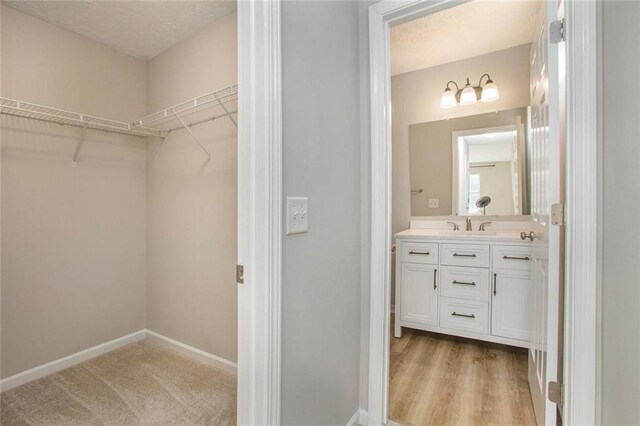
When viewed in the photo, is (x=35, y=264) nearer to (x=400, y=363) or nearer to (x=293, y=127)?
(x=293, y=127)

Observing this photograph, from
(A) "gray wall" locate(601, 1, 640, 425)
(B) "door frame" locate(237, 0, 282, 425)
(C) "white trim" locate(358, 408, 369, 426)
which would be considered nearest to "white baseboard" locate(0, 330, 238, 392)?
(C) "white trim" locate(358, 408, 369, 426)

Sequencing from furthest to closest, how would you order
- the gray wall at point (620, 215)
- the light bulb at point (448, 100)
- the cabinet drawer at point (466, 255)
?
the light bulb at point (448, 100) → the cabinet drawer at point (466, 255) → the gray wall at point (620, 215)

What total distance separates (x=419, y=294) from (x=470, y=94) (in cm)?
188

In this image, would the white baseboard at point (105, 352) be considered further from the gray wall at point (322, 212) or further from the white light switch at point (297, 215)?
the white light switch at point (297, 215)

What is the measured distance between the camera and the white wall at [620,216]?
34.2 inches

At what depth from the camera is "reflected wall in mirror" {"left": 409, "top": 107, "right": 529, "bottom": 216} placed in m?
2.71

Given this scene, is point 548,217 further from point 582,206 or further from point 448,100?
point 448,100

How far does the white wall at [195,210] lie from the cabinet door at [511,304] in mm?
1927

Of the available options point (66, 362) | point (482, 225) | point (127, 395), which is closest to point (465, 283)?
point (482, 225)

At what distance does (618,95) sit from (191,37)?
8.35ft

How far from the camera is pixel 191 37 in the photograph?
7.61 feet

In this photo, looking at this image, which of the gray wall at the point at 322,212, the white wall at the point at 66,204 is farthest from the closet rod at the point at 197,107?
the gray wall at the point at 322,212

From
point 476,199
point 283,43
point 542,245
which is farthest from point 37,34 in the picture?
point 476,199

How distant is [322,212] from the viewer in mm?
1216
